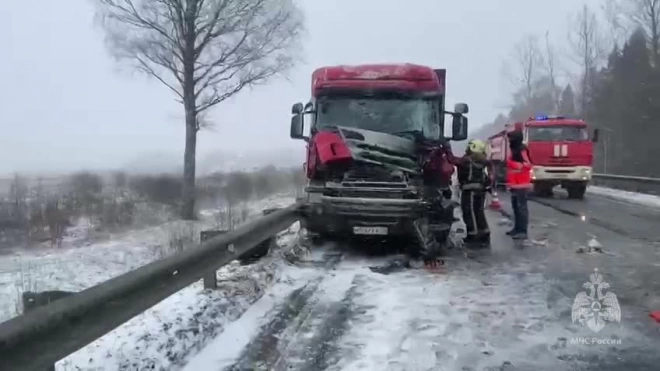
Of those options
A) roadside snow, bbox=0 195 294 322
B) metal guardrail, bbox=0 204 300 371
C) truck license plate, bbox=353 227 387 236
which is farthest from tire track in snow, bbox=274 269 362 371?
roadside snow, bbox=0 195 294 322

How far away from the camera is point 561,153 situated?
73.6ft

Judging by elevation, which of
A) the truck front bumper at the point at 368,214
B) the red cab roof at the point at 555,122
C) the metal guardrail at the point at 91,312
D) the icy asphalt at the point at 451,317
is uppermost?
the red cab roof at the point at 555,122

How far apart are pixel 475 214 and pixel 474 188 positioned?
45cm

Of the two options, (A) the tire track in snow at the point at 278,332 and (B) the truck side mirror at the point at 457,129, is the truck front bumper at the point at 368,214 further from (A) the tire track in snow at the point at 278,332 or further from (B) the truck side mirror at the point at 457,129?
(B) the truck side mirror at the point at 457,129

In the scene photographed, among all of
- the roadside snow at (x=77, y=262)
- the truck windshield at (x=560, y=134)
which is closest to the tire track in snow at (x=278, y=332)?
the roadside snow at (x=77, y=262)

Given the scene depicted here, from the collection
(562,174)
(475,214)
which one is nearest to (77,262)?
(475,214)

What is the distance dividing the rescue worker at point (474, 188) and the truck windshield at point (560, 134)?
12.8 m

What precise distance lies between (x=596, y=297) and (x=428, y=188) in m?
3.60

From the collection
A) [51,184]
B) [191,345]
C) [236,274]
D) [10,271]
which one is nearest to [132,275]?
[191,345]

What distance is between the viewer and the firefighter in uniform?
34.9 ft

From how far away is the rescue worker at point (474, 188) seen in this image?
10633mm

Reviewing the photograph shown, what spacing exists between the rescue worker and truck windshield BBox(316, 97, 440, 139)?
670 millimetres

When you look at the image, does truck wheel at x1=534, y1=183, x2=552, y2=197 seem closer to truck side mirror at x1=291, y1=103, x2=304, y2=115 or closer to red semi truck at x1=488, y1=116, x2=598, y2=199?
red semi truck at x1=488, y1=116, x2=598, y2=199

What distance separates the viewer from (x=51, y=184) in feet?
80.3
